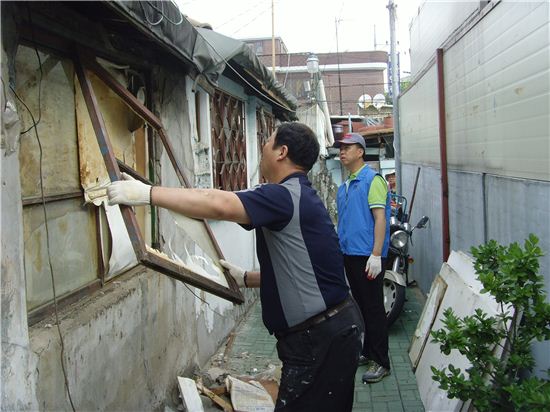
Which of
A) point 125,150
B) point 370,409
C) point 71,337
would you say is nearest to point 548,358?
point 370,409

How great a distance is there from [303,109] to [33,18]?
14357 millimetres

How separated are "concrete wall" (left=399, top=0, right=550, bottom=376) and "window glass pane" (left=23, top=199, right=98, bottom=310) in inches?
105

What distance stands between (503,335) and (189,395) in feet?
8.32

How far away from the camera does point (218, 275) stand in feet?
10.4

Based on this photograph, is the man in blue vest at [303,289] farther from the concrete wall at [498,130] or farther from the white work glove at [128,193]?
the concrete wall at [498,130]

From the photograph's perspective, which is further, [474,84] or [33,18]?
[474,84]

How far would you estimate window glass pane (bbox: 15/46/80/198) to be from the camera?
268 centimetres

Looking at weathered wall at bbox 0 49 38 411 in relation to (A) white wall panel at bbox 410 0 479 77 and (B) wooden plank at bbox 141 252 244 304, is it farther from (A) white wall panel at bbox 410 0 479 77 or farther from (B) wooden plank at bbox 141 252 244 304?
(A) white wall panel at bbox 410 0 479 77

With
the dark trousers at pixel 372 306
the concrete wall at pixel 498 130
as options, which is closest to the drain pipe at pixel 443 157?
the concrete wall at pixel 498 130

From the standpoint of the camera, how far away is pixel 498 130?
3820 millimetres

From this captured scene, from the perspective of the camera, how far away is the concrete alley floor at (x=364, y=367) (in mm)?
4508

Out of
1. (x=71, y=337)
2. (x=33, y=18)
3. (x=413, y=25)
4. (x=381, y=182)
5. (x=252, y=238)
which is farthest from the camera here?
(x=413, y=25)

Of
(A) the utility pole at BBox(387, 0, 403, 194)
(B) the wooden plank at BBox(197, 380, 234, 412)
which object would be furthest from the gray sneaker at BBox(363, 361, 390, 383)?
(A) the utility pole at BBox(387, 0, 403, 194)

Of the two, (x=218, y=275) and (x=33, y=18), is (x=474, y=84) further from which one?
(x=33, y=18)
